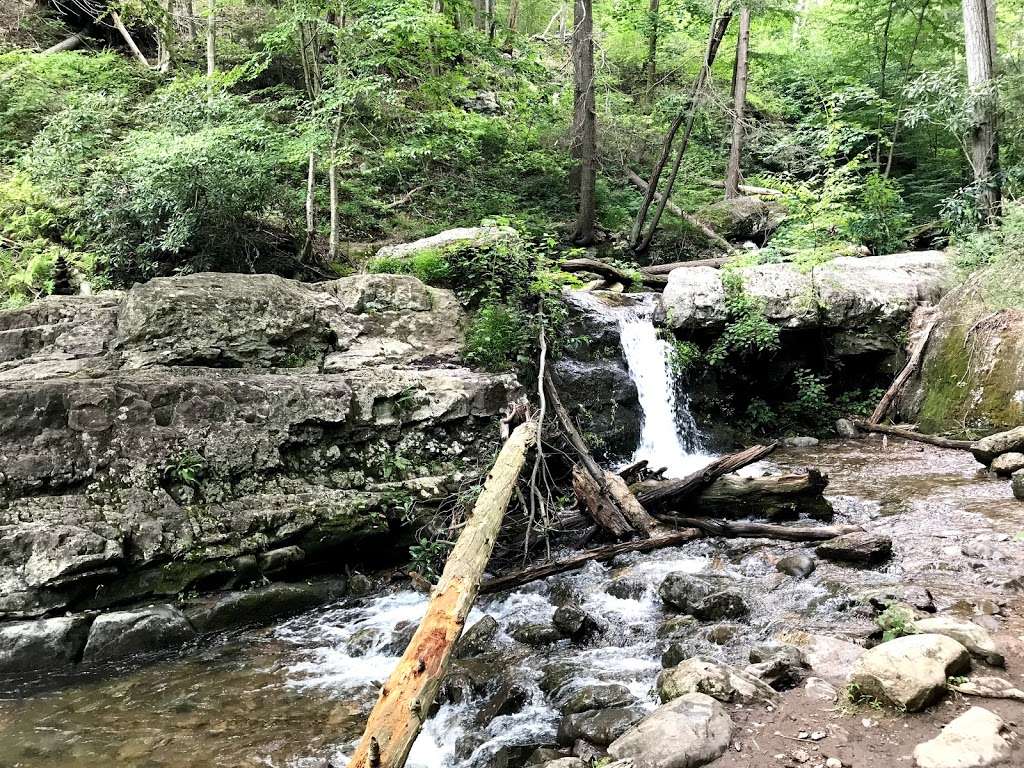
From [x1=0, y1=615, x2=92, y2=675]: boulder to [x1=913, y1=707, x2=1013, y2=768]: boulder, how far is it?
5.75m

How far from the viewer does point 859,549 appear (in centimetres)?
536

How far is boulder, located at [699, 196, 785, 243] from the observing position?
49.8ft

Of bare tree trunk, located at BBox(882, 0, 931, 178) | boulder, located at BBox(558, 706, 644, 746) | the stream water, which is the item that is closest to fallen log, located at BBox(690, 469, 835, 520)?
the stream water

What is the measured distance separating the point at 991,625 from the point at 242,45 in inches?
695

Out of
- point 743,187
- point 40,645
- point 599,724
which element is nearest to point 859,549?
point 599,724

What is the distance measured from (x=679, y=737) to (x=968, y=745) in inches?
49.3

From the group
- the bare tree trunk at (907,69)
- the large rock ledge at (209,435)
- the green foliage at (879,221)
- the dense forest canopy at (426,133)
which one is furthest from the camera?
the bare tree trunk at (907,69)

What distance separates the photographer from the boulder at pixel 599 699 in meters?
3.88

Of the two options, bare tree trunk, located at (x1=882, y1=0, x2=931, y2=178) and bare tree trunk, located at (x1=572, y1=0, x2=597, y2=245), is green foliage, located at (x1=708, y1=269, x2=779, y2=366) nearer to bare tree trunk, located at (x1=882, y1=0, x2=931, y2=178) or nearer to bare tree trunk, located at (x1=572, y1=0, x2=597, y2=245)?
bare tree trunk, located at (x1=572, y1=0, x2=597, y2=245)

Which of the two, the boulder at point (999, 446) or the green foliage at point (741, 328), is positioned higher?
the green foliage at point (741, 328)

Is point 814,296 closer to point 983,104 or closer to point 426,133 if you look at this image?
point 983,104

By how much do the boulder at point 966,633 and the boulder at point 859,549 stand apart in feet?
4.20

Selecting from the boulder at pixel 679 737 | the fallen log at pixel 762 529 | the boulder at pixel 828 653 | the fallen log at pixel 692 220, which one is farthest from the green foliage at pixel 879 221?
the boulder at pixel 679 737

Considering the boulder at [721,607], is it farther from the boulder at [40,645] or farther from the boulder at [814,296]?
the boulder at [814,296]
